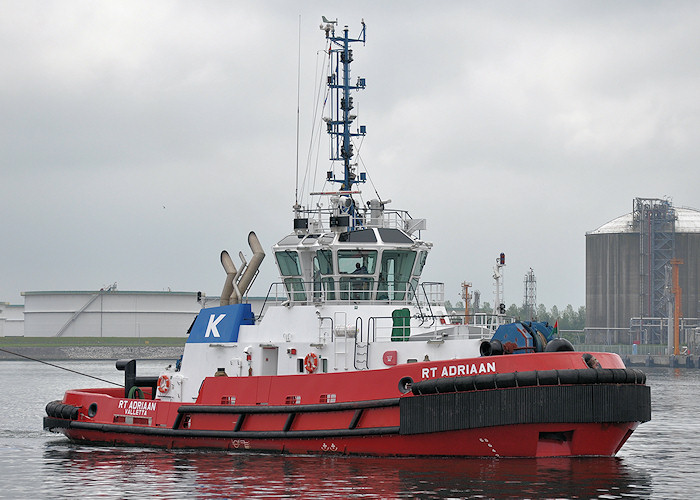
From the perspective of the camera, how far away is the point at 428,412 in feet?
48.7

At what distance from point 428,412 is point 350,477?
1447 millimetres

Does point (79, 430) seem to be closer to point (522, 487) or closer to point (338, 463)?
point (338, 463)

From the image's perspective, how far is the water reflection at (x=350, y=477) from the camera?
1330 centimetres

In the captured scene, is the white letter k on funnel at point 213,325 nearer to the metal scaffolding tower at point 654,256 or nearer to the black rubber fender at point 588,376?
the black rubber fender at point 588,376

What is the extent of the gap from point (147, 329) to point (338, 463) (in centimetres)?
7627

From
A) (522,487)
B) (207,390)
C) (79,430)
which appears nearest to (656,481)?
(522,487)

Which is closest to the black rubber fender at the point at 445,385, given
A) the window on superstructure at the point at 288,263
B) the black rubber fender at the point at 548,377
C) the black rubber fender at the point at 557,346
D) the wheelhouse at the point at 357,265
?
the black rubber fender at the point at 548,377

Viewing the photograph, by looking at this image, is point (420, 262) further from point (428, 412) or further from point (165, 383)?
point (165, 383)

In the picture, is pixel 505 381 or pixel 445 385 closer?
pixel 505 381

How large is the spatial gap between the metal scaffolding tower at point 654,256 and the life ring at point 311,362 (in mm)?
73720

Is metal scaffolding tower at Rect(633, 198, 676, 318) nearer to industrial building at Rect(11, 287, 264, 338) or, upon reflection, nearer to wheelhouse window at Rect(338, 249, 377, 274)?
industrial building at Rect(11, 287, 264, 338)

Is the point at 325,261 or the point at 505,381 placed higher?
the point at 325,261

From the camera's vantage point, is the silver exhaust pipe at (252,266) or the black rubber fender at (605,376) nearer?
the black rubber fender at (605,376)

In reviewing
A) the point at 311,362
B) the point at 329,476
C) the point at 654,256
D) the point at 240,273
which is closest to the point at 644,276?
the point at 654,256
